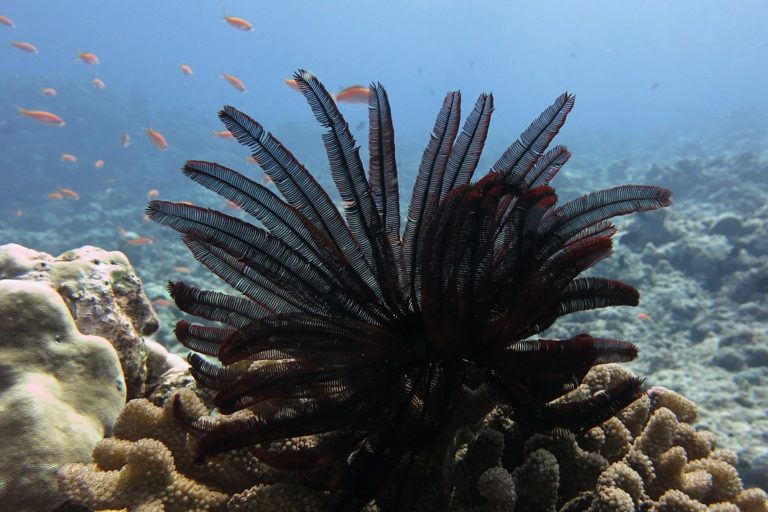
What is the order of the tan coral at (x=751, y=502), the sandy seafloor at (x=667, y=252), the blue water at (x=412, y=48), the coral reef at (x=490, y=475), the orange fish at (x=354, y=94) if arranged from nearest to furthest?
1. the coral reef at (x=490, y=475)
2. the tan coral at (x=751, y=502)
3. the sandy seafloor at (x=667, y=252)
4. the orange fish at (x=354, y=94)
5. the blue water at (x=412, y=48)

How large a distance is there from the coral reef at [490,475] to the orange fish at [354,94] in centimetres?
1057

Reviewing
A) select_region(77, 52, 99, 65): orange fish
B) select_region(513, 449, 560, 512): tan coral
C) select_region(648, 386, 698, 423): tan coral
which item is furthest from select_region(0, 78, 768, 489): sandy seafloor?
select_region(77, 52, 99, 65): orange fish

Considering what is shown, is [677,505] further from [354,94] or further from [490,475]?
[354,94]

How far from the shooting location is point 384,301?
236cm

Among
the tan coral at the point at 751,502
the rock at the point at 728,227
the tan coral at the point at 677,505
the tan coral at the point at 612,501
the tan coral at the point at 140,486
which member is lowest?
the tan coral at the point at 140,486

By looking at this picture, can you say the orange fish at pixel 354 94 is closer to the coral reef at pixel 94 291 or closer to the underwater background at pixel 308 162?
the underwater background at pixel 308 162

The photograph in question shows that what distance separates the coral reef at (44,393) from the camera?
2158 mm

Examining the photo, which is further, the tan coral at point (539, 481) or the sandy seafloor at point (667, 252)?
the sandy seafloor at point (667, 252)

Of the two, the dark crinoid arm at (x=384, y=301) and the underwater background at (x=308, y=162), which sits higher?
the underwater background at (x=308, y=162)

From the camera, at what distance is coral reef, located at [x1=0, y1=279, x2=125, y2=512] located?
2158 millimetres

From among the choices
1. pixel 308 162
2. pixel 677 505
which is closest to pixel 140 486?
pixel 677 505

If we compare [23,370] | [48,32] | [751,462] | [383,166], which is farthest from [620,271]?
[48,32]

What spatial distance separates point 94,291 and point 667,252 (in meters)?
15.7

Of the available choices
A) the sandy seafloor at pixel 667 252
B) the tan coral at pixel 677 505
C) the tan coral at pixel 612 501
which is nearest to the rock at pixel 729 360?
the sandy seafloor at pixel 667 252
